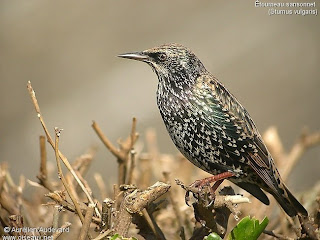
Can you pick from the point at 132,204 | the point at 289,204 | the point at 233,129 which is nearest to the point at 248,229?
the point at 132,204

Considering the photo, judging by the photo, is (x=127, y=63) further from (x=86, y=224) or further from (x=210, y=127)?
(x=86, y=224)

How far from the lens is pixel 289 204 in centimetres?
377

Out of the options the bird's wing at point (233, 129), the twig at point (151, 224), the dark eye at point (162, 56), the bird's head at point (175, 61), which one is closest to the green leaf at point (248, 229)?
the twig at point (151, 224)

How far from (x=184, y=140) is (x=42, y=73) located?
491 cm

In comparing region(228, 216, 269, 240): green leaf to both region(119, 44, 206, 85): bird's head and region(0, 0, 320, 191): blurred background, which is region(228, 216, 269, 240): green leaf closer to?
region(119, 44, 206, 85): bird's head

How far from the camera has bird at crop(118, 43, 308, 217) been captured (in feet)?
12.4

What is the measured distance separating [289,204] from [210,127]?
0.60 m

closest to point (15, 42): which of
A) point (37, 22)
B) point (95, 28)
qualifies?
point (37, 22)

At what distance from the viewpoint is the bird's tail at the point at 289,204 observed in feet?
12.1

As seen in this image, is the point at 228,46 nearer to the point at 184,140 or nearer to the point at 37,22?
the point at 37,22

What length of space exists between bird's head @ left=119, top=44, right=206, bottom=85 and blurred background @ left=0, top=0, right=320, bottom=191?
3805 mm

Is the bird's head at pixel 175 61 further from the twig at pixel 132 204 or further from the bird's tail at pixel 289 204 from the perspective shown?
the twig at pixel 132 204

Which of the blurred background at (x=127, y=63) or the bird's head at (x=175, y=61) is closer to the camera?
the bird's head at (x=175, y=61)

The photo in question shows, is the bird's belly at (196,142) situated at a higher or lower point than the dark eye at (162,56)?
lower
